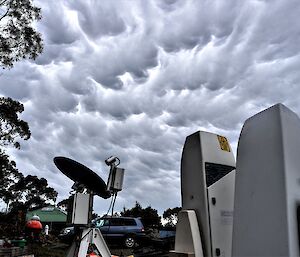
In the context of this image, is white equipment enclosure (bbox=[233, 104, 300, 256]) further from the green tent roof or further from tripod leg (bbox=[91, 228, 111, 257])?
the green tent roof

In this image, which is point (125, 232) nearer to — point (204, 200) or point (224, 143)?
point (224, 143)

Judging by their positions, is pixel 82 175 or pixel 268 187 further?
pixel 82 175

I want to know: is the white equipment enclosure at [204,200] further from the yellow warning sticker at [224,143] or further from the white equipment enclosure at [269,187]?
the white equipment enclosure at [269,187]

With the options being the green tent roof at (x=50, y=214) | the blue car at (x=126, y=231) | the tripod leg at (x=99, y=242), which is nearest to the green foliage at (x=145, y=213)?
the green tent roof at (x=50, y=214)

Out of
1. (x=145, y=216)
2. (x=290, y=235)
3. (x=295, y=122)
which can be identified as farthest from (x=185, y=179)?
(x=145, y=216)

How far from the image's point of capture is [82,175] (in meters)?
3.36

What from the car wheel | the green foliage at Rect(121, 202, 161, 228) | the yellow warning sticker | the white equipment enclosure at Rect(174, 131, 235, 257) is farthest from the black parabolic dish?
the green foliage at Rect(121, 202, 161, 228)

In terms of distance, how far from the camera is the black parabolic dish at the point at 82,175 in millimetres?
3299

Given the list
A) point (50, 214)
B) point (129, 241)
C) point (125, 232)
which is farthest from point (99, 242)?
point (50, 214)

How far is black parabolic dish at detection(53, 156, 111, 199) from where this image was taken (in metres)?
3.30

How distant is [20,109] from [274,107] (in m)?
22.6

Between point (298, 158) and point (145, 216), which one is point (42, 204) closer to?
point (145, 216)

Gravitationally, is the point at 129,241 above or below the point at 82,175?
below

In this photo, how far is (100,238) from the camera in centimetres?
340
